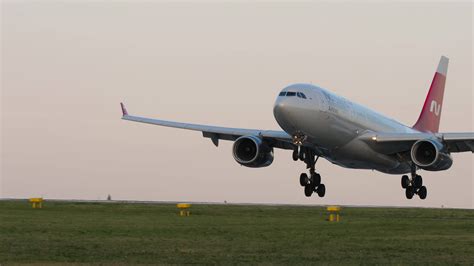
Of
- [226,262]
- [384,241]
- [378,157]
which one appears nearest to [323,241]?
[384,241]

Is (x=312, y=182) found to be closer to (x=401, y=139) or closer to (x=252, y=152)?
(x=252, y=152)

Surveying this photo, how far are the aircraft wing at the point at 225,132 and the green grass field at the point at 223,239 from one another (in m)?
5.82

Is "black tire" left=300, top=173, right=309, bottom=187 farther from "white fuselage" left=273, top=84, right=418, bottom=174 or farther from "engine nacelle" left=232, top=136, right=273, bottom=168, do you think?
"white fuselage" left=273, top=84, right=418, bottom=174

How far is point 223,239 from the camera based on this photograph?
33.7m

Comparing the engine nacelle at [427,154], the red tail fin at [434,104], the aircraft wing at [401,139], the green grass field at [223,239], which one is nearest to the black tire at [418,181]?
the aircraft wing at [401,139]

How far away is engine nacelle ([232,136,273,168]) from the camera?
51.2 metres

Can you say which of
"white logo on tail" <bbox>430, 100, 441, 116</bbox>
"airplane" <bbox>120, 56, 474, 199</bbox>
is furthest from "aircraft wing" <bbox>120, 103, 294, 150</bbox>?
"white logo on tail" <bbox>430, 100, 441, 116</bbox>

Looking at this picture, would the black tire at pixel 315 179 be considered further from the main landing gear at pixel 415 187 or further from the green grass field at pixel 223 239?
the main landing gear at pixel 415 187

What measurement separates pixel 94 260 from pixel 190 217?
19.9 metres

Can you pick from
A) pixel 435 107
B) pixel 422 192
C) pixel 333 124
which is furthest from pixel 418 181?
pixel 435 107

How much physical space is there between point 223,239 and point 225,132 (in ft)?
70.9

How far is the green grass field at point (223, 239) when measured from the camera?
27.8 metres

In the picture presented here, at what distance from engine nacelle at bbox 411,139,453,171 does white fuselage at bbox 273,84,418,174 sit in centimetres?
185

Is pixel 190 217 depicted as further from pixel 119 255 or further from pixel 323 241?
pixel 119 255
